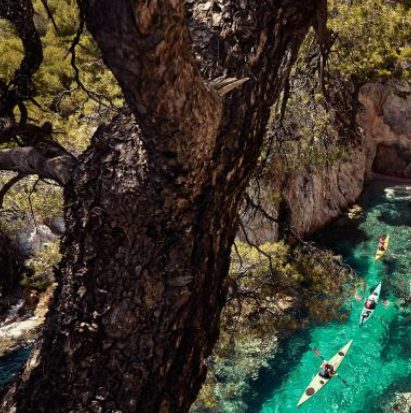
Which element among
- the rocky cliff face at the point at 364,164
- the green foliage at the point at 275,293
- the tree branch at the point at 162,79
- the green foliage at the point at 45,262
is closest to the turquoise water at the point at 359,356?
the rocky cliff face at the point at 364,164

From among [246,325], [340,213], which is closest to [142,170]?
[246,325]

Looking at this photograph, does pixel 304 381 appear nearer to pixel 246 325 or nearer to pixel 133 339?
pixel 246 325

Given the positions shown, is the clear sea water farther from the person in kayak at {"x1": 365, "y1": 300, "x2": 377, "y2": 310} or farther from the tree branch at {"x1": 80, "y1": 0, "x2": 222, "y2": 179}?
the tree branch at {"x1": 80, "y1": 0, "x2": 222, "y2": 179}

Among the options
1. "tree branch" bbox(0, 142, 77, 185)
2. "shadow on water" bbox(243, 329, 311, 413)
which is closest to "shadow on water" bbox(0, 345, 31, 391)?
"shadow on water" bbox(243, 329, 311, 413)

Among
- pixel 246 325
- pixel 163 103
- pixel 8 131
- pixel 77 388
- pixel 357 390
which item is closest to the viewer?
pixel 163 103

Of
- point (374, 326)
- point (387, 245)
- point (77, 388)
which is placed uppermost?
point (77, 388)

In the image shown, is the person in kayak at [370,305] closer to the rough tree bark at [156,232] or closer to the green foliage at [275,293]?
the green foliage at [275,293]
